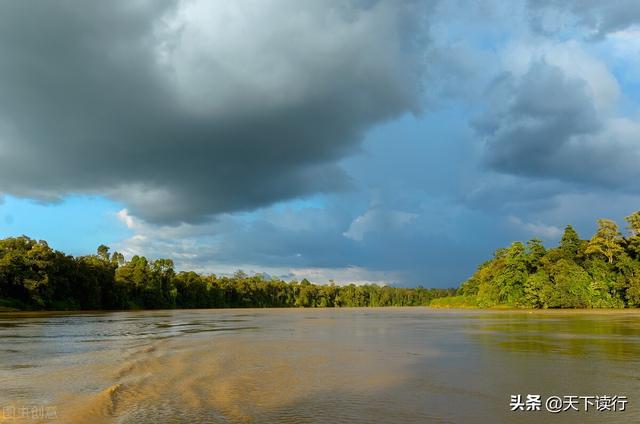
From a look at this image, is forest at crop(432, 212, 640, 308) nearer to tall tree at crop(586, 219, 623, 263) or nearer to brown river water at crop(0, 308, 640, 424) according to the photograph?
tall tree at crop(586, 219, 623, 263)

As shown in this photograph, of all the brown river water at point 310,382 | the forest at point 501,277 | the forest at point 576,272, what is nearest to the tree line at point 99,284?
the forest at point 501,277

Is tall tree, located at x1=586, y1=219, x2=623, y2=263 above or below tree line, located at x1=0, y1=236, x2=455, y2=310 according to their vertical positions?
above

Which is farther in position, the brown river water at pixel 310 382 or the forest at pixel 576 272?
the forest at pixel 576 272

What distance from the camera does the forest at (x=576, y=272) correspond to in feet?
277

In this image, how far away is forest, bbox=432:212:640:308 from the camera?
84562 mm

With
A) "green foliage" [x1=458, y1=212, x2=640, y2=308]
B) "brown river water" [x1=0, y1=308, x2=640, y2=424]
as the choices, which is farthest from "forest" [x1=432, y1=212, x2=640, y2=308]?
"brown river water" [x1=0, y1=308, x2=640, y2=424]

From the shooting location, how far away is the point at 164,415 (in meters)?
9.27

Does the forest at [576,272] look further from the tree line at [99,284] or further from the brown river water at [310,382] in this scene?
the tree line at [99,284]

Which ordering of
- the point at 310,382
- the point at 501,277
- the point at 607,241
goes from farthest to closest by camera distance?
the point at 501,277
the point at 607,241
the point at 310,382

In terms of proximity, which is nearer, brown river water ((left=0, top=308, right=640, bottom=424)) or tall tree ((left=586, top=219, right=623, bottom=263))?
brown river water ((left=0, top=308, right=640, bottom=424))

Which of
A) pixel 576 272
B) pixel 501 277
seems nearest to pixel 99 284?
pixel 501 277

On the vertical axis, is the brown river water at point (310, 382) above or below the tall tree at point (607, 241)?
below

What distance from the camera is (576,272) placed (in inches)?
3452

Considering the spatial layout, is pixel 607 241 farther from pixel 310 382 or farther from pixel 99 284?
pixel 99 284
